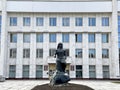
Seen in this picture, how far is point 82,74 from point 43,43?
28.1 feet

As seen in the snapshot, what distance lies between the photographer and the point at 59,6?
3731 centimetres

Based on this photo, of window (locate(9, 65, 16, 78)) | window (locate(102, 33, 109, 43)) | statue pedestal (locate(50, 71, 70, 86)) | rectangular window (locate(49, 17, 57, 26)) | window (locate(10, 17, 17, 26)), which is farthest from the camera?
window (locate(102, 33, 109, 43))

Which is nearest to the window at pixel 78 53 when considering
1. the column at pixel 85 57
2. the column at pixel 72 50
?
the column at pixel 72 50

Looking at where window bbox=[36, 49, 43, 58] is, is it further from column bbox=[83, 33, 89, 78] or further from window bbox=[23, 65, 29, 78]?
column bbox=[83, 33, 89, 78]

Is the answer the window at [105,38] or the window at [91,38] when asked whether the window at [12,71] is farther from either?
the window at [105,38]

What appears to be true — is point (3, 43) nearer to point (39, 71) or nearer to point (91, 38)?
point (39, 71)

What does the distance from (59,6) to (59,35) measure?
4.98 metres

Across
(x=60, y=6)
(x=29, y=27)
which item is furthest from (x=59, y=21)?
(x=29, y=27)

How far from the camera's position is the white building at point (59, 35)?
36.9 m

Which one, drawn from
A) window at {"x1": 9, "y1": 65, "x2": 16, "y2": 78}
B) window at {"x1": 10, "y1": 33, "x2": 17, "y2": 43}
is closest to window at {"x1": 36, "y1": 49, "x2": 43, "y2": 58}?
window at {"x1": 10, "y1": 33, "x2": 17, "y2": 43}

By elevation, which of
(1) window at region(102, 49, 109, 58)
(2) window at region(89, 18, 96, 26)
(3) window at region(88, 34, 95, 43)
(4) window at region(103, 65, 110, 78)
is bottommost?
(4) window at region(103, 65, 110, 78)

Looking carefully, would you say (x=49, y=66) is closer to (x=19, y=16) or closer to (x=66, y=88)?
(x=19, y=16)

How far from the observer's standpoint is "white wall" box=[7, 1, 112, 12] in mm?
37219

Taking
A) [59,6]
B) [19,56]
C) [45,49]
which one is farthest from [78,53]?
[19,56]
